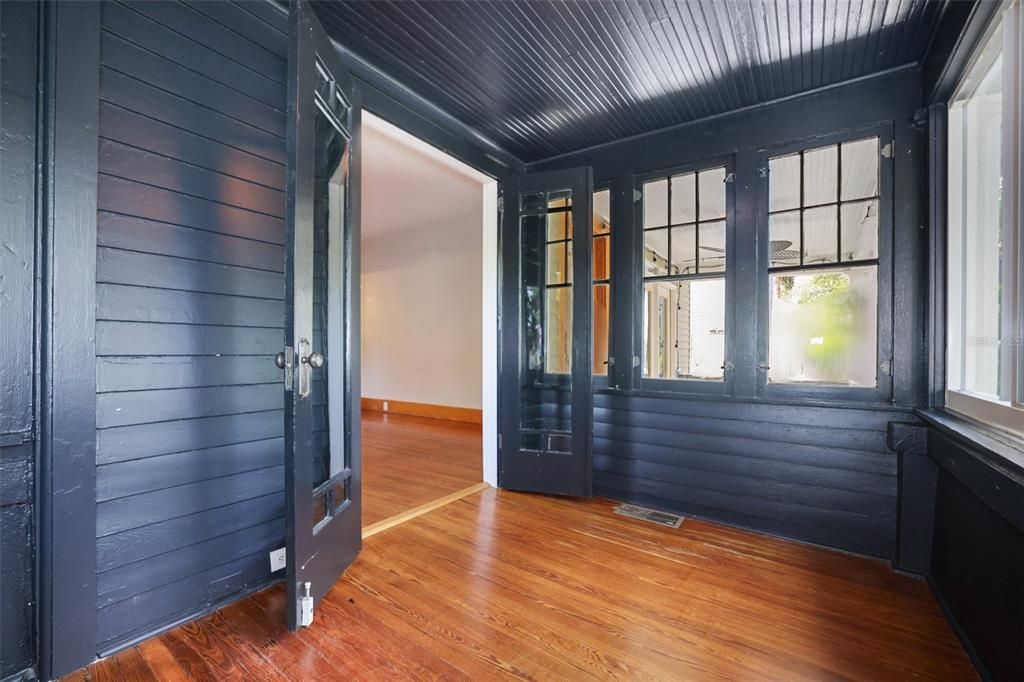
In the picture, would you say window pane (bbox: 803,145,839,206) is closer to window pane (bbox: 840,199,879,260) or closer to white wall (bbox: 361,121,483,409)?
window pane (bbox: 840,199,879,260)

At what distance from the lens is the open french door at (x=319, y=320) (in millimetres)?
1533

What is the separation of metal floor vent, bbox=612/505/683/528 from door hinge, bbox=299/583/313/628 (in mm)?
1909

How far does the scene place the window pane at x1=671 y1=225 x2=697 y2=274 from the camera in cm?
286

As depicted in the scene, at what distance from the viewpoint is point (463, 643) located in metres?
1.59

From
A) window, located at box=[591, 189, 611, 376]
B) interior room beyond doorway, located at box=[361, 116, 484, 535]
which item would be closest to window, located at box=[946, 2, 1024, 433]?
window, located at box=[591, 189, 611, 376]

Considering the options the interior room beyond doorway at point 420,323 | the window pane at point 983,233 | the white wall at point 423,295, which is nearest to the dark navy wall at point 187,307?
the interior room beyond doorway at point 420,323

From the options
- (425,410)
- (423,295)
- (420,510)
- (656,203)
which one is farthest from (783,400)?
(423,295)

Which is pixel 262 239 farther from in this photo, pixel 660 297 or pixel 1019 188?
pixel 1019 188

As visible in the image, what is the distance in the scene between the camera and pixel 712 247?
9.21ft

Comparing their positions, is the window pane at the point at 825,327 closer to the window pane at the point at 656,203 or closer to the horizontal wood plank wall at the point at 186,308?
the window pane at the point at 656,203

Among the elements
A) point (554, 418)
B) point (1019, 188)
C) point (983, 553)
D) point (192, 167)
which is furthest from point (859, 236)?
point (192, 167)

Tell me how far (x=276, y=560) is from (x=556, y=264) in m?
2.50

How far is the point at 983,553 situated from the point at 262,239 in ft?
9.93

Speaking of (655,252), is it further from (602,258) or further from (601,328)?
(601,328)
